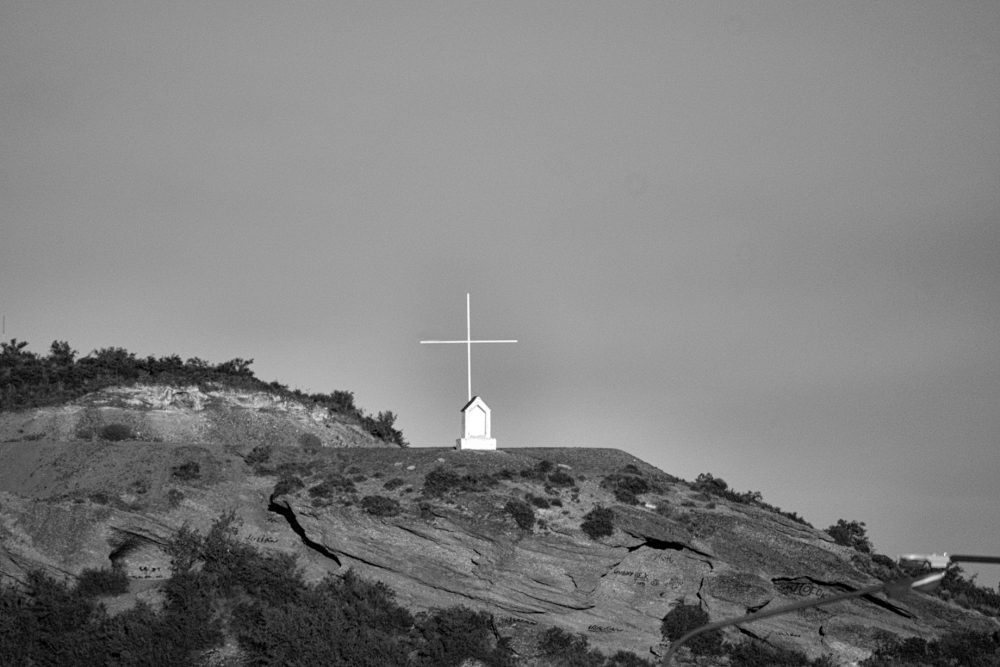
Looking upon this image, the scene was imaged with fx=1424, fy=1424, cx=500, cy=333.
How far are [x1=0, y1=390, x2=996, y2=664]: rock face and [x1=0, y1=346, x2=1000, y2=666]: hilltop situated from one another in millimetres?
71

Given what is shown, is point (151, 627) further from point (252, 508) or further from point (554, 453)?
point (554, 453)

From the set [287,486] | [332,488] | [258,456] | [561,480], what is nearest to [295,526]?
[287,486]

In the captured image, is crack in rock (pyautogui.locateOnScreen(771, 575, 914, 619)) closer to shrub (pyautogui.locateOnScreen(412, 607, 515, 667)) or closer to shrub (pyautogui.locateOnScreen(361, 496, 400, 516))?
shrub (pyautogui.locateOnScreen(412, 607, 515, 667))

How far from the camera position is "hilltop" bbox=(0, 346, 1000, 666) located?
55.3 meters

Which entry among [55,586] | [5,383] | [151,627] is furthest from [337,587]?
[5,383]

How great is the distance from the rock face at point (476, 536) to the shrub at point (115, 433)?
126 inches

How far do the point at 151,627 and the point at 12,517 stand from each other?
898 centimetres

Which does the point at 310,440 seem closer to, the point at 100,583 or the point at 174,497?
the point at 174,497

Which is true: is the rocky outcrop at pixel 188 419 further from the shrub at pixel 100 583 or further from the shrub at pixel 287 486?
the shrub at pixel 100 583

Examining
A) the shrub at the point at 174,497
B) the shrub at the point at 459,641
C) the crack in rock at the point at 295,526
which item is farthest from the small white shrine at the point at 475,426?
the shrub at the point at 174,497

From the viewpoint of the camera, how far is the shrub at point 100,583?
180 ft

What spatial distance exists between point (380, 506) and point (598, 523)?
29.0 ft

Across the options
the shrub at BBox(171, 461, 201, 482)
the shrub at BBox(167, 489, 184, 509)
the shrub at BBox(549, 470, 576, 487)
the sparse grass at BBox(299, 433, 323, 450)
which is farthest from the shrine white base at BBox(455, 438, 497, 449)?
the shrub at BBox(167, 489, 184, 509)

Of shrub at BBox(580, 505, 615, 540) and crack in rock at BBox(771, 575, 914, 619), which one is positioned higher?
shrub at BBox(580, 505, 615, 540)
